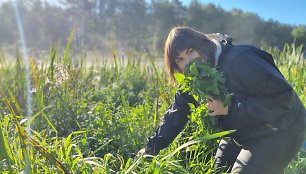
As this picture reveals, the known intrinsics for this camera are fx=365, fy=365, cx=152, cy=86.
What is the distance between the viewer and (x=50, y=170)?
1620 millimetres

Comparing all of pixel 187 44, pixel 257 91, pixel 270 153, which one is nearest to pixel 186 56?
pixel 187 44

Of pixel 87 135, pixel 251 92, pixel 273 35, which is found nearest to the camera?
pixel 251 92

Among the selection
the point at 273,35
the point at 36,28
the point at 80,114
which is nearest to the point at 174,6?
the point at 273,35

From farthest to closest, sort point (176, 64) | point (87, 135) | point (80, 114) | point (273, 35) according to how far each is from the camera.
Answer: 1. point (273, 35)
2. point (80, 114)
3. point (87, 135)
4. point (176, 64)

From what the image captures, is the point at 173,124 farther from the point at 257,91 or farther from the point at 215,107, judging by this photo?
the point at 257,91

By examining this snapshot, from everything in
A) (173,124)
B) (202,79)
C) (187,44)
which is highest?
(187,44)

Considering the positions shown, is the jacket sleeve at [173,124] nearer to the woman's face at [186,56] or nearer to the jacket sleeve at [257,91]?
the woman's face at [186,56]

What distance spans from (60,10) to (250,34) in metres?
16.4

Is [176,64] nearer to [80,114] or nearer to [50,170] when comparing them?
[50,170]

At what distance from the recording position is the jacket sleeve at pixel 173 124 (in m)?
2.24

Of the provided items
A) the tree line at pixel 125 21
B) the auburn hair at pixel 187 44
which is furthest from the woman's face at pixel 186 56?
the tree line at pixel 125 21

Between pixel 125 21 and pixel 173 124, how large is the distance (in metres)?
28.5

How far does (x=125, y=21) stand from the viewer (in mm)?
30172

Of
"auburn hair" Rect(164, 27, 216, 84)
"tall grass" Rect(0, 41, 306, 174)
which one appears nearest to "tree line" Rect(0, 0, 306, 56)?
"tall grass" Rect(0, 41, 306, 174)
